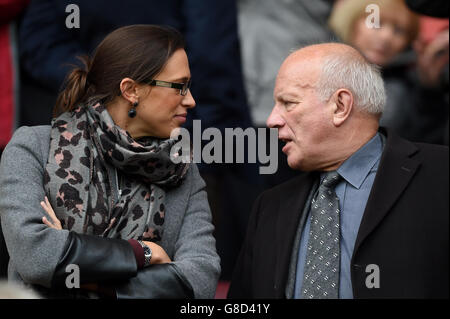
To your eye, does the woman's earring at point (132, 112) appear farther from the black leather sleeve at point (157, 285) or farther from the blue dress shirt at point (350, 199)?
the blue dress shirt at point (350, 199)

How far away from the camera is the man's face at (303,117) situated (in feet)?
10.6

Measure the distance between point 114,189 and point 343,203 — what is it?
92 centimetres

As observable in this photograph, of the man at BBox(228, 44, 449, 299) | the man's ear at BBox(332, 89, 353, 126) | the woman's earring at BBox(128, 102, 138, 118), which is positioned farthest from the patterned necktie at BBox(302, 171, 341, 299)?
the woman's earring at BBox(128, 102, 138, 118)

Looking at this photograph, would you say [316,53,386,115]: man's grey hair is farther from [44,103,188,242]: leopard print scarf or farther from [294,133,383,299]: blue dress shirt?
[44,103,188,242]: leopard print scarf

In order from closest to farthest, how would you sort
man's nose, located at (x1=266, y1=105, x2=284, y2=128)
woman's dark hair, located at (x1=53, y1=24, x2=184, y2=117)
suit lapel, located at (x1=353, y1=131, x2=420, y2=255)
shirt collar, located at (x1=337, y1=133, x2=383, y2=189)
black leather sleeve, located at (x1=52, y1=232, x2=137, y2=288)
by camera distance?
black leather sleeve, located at (x1=52, y1=232, x2=137, y2=288)
suit lapel, located at (x1=353, y1=131, x2=420, y2=255)
woman's dark hair, located at (x1=53, y1=24, x2=184, y2=117)
shirt collar, located at (x1=337, y1=133, x2=383, y2=189)
man's nose, located at (x1=266, y1=105, x2=284, y2=128)

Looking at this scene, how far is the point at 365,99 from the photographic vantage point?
127 inches

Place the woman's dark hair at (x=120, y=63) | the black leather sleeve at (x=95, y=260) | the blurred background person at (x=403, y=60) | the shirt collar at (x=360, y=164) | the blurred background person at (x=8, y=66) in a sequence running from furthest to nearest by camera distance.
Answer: the blurred background person at (x=403, y=60) → the blurred background person at (x=8, y=66) → the shirt collar at (x=360, y=164) → the woman's dark hair at (x=120, y=63) → the black leather sleeve at (x=95, y=260)

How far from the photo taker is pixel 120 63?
3.06m

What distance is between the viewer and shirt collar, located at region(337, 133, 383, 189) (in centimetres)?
315

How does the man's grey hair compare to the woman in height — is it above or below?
above

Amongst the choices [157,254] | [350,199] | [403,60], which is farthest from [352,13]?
[157,254]

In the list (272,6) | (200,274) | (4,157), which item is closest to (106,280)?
(200,274)

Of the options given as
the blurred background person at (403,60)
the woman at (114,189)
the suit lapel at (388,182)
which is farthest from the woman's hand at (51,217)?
the blurred background person at (403,60)

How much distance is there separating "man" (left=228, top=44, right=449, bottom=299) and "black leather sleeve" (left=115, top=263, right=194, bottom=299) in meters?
0.38
